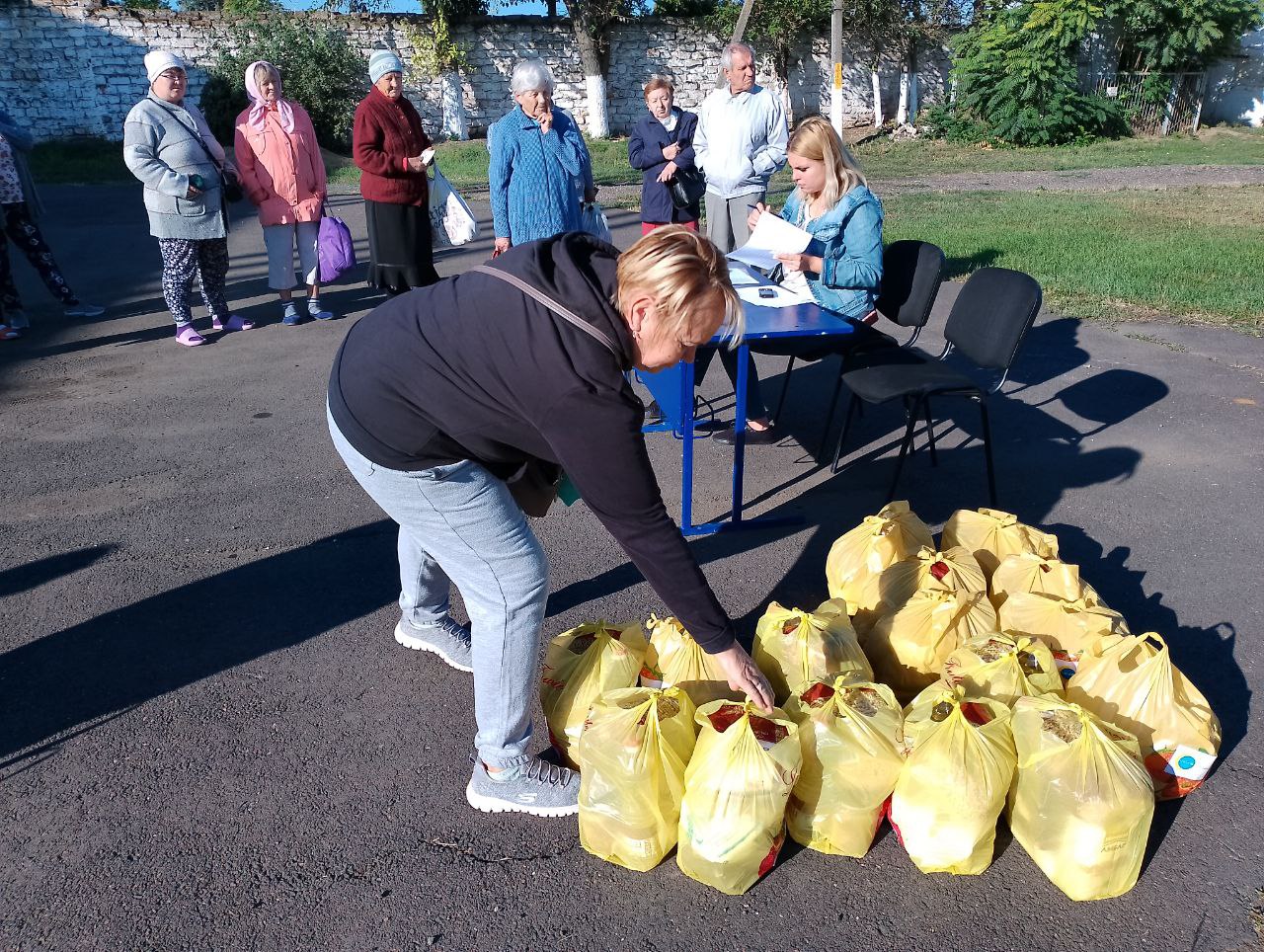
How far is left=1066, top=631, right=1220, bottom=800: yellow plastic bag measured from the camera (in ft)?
8.43

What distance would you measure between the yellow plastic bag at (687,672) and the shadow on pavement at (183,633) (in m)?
1.45

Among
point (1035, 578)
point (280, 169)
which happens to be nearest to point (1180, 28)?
point (280, 169)

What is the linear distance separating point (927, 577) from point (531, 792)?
1.50m

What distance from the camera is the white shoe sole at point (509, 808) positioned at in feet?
8.74

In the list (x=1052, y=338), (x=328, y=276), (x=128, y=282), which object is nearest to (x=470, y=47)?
(x=128, y=282)

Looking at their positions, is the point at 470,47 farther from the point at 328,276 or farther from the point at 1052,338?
the point at 1052,338

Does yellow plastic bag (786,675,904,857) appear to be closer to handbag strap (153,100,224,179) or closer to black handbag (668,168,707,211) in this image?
black handbag (668,168,707,211)

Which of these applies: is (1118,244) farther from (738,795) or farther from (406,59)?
(406,59)

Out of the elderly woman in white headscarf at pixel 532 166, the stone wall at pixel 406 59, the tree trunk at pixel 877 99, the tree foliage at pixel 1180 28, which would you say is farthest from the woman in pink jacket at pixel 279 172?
the tree foliage at pixel 1180 28

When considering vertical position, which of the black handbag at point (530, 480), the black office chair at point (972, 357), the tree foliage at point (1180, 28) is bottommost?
the black office chair at point (972, 357)

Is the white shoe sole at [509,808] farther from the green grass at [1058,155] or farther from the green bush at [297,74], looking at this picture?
the green bush at [297,74]

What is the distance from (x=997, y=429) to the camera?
547 cm

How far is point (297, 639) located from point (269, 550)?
0.84m

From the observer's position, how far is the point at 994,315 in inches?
183
